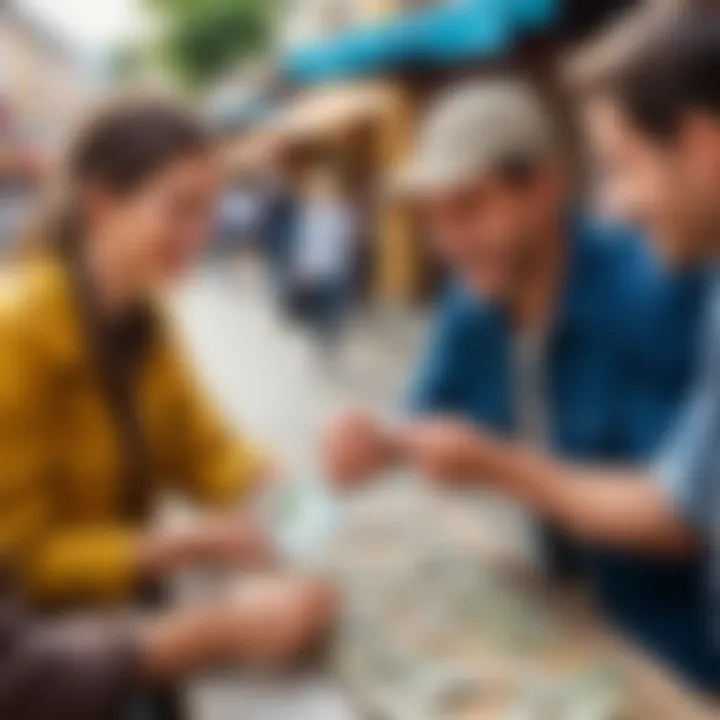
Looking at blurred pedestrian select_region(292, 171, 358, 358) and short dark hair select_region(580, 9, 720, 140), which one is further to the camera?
blurred pedestrian select_region(292, 171, 358, 358)

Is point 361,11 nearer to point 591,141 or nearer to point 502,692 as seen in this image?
point 591,141

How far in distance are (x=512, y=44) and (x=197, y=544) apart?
0.79ft

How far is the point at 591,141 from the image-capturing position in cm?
45

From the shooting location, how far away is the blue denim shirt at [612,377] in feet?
1.50

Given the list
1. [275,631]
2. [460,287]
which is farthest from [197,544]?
[460,287]

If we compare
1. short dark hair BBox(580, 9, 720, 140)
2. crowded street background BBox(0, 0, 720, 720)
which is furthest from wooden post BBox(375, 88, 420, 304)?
short dark hair BBox(580, 9, 720, 140)

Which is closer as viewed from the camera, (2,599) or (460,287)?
(2,599)

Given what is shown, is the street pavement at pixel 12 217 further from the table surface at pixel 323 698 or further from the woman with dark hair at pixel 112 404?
the table surface at pixel 323 698

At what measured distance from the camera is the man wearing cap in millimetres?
464

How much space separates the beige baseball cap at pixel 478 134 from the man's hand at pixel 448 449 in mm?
104

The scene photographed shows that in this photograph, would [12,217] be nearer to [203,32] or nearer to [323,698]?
[203,32]

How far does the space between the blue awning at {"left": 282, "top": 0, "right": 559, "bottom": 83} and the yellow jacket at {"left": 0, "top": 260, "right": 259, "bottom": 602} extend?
0.14 metres

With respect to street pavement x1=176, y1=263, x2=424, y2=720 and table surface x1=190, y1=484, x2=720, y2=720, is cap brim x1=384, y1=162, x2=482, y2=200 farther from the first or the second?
table surface x1=190, y1=484, x2=720, y2=720

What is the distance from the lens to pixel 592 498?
0.47 meters
